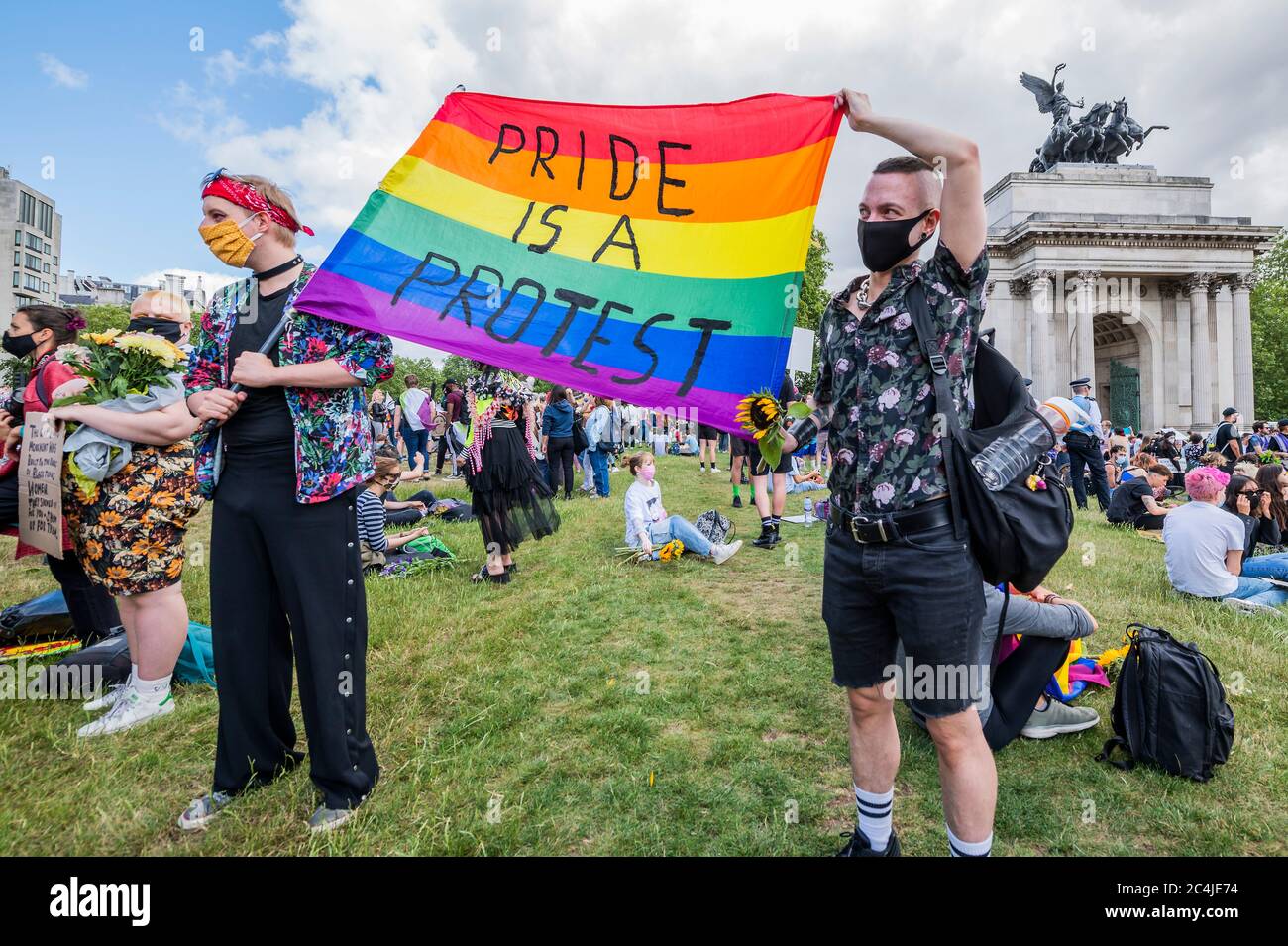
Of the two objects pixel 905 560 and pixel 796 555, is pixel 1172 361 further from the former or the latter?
pixel 905 560

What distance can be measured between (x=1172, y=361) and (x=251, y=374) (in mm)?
42747

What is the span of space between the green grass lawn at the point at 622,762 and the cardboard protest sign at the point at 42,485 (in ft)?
3.43

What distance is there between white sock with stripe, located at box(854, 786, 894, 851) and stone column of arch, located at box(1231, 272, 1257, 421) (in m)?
42.3

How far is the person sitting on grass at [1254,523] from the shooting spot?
6672 mm

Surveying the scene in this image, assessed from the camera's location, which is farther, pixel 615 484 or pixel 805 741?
pixel 615 484

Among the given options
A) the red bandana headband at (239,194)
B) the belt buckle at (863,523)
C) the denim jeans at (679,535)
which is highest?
the red bandana headband at (239,194)

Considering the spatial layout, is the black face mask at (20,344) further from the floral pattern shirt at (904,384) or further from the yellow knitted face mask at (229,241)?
the floral pattern shirt at (904,384)

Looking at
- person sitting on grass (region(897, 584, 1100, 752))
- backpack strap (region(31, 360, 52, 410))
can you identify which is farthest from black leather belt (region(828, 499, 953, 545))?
backpack strap (region(31, 360, 52, 410))

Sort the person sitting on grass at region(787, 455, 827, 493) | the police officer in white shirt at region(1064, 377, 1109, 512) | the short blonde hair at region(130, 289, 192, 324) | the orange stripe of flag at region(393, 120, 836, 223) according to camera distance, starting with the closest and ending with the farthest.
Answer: the orange stripe of flag at region(393, 120, 836, 223), the short blonde hair at region(130, 289, 192, 324), the police officer in white shirt at region(1064, 377, 1109, 512), the person sitting on grass at region(787, 455, 827, 493)

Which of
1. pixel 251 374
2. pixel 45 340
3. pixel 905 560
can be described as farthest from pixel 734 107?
pixel 45 340

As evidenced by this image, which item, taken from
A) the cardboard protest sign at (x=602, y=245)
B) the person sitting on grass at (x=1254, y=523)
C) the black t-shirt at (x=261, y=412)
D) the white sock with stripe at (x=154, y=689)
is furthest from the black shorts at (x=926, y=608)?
the person sitting on grass at (x=1254, y=523)

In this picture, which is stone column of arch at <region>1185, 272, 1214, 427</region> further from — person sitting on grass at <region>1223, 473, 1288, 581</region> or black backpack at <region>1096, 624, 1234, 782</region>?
black backpack at <region>1096, 624, 1234, 782</region>

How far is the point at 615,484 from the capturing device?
16.0 metres

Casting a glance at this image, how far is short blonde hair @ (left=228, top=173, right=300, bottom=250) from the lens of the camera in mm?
2674
